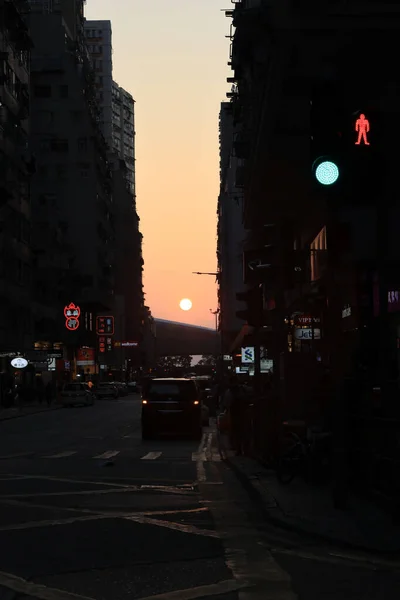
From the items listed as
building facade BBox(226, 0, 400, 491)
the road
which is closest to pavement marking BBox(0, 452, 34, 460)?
the road

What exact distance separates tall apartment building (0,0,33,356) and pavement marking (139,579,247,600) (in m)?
58.5

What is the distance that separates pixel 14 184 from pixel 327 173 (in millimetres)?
60710

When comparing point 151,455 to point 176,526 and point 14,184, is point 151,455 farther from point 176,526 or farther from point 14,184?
point 14,184

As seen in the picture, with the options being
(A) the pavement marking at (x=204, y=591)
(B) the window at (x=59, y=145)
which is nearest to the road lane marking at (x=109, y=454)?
(A) the pavement marking at (x=204, y=591)

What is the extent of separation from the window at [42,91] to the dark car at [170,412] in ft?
281

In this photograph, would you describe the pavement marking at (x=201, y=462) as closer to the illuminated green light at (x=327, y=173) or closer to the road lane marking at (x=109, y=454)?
the road lane marking at (x=109, y=454)

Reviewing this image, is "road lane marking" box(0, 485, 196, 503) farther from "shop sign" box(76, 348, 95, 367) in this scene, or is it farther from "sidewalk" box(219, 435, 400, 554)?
"shop sign" box(76, 348, 95, 367)

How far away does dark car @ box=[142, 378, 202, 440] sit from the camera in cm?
3022

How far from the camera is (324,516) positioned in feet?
34.5

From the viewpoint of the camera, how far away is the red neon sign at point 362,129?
10109mm

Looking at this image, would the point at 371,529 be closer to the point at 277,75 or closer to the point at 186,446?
the point at 277,75

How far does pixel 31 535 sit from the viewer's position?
9.81 meters

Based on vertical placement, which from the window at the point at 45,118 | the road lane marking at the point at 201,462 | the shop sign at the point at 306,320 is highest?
the window at the point at 45,118

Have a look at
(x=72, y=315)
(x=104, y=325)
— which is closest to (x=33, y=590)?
(x=72, y=315)
